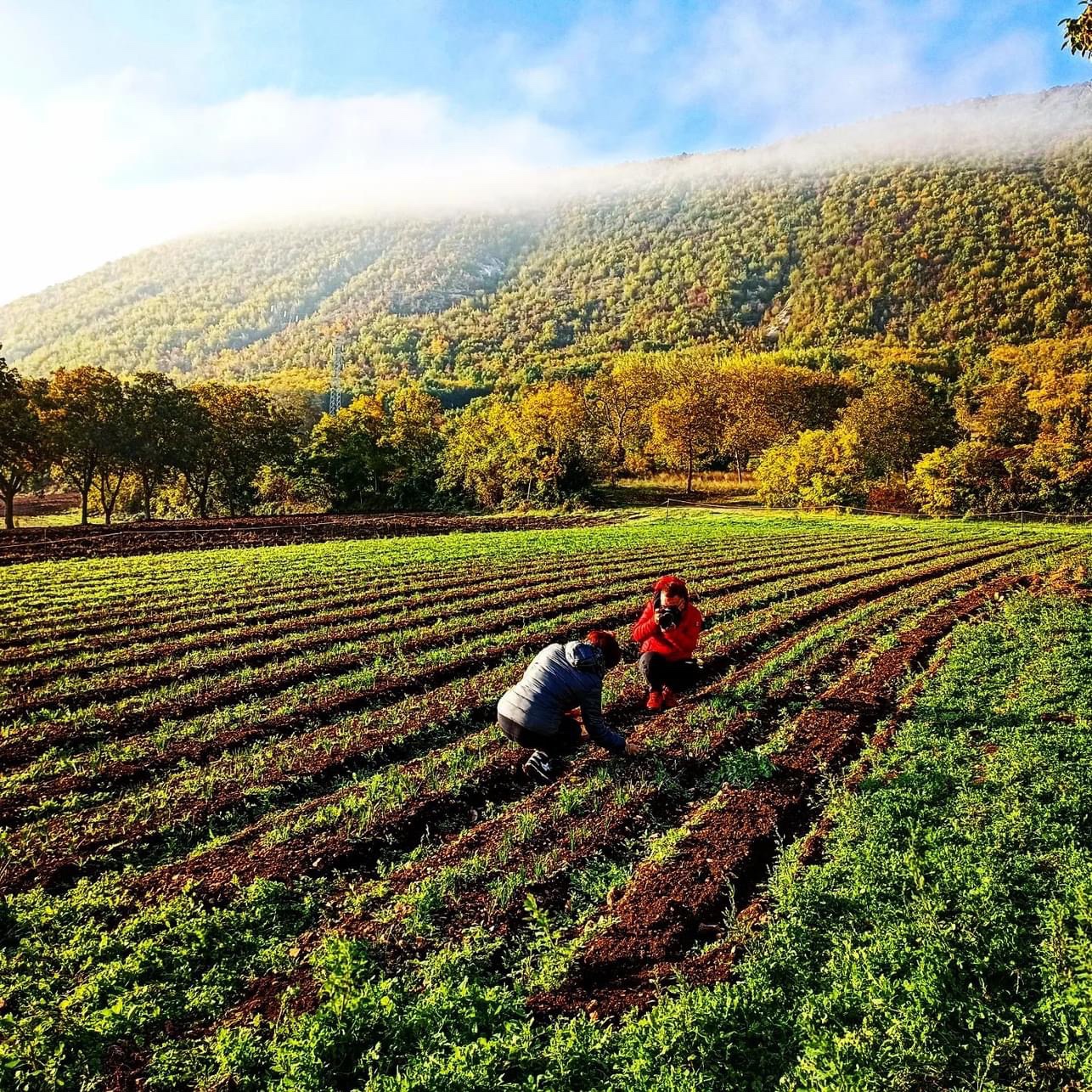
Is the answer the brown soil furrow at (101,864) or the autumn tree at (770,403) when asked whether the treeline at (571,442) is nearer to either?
the autumn tree at (770,403)

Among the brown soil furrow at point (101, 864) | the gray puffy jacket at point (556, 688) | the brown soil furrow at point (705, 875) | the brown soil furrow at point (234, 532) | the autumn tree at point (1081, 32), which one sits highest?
the autumn tree at point (1081, 32)

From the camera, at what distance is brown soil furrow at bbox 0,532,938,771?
875 cm

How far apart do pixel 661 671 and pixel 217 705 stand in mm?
6748

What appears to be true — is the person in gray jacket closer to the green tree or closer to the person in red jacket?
the person in red jacket

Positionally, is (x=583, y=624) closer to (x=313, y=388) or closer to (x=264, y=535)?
(x=264, y=535)

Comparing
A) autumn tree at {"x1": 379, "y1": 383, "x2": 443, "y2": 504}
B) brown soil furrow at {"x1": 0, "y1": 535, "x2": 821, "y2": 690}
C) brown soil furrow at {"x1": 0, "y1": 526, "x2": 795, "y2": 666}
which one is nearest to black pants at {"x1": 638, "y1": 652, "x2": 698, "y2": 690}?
brown soil furrow at {"x1": 0, "y1": 535, "x2": 821, "y2": 690}

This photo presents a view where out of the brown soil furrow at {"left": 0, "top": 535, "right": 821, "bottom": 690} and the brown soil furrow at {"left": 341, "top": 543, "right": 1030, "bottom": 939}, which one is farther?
the brown soil furrow at {"left": 0, "top": 535, "right": 821, "bottom": 690}

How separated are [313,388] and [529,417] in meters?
65.7

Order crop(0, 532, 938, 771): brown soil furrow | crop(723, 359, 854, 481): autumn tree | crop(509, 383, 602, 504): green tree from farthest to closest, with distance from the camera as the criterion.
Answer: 1. crop(723, 359, 854, 481): autumn tree
2. crop(509, 383, 602, 504): green tree
3. crop(0, 532, 938, 771): brown soil furrow

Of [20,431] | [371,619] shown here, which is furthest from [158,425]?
[371,619]

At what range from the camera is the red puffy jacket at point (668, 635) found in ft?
33.9

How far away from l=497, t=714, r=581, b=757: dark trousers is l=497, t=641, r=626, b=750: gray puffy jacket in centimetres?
7

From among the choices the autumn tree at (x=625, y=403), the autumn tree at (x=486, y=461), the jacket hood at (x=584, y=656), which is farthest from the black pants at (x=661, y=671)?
the autumn tree at (x=625, y=403)

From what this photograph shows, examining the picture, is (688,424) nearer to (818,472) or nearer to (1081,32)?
(818,472)
